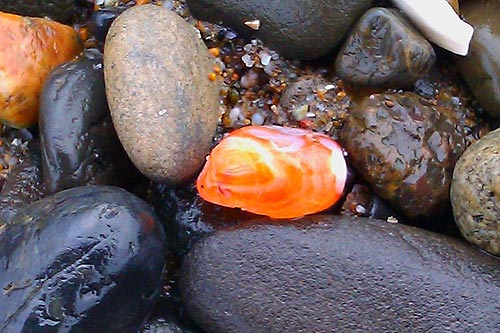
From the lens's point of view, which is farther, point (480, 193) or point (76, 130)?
point (76, 130)

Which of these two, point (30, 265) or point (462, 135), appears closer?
point (30, 265)

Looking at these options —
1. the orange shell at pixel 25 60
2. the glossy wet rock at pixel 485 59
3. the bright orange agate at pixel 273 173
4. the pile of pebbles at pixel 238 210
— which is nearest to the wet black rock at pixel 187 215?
the pile of pebbles at pixel 238 210

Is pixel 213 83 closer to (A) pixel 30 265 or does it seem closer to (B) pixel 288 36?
(B) pixel 288 36

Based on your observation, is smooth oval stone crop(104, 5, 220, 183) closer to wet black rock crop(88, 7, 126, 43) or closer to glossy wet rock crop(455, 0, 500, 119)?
wet black rock crop(88, 7, 126, 43)

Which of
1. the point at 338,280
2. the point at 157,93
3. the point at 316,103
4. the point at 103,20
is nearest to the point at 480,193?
the point at 338,280

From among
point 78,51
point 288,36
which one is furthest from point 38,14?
point 288,36

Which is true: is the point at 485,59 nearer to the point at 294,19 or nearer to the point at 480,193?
the point at 480,193

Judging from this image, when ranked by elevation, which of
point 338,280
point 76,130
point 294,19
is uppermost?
point 294,19
